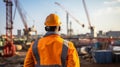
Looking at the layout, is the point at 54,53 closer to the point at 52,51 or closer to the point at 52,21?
the point at 52,51

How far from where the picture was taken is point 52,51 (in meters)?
3.56

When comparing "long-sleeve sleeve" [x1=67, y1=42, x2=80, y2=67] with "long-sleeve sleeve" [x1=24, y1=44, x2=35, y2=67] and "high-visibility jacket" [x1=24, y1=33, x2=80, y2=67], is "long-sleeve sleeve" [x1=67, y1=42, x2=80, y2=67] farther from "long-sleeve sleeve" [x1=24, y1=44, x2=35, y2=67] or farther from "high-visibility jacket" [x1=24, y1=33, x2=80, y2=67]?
"long-sleeve sleeve" [x1=24, y1=44, x2=35, y2=67]

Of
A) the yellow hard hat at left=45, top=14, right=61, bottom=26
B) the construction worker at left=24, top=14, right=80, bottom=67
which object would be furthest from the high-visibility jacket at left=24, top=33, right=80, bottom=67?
the yellow hard hat at left=45, top=14, right=61, bottom=26

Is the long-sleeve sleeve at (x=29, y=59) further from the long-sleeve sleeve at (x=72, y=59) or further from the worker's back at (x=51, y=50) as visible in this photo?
the long-sleeve sleeve at (x=72, y=59)

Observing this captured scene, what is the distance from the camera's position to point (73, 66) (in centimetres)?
346

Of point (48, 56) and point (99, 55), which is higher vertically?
point (48, 56)

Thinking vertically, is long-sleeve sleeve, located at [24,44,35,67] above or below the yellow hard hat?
below

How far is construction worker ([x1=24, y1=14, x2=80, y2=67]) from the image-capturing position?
11.6 ft

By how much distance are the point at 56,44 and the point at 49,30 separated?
0.23 meters

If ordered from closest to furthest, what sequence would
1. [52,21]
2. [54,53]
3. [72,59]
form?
[72,59], [54,53], [52,21]

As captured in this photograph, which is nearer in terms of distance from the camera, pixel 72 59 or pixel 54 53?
pixel 72 59

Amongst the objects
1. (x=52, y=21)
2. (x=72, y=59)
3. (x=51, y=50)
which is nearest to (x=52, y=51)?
(x=51, y=50)

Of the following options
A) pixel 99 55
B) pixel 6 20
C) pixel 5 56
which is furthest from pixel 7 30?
pixel 99 55

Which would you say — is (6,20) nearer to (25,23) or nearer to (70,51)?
(25,23)
